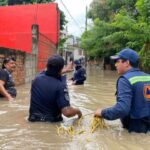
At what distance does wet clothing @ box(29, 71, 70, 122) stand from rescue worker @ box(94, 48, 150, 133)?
0.75m

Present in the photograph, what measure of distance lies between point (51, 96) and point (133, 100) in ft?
4.66

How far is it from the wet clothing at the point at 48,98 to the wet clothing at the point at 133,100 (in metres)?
0.93

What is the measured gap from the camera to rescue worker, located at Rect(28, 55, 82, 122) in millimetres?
6258

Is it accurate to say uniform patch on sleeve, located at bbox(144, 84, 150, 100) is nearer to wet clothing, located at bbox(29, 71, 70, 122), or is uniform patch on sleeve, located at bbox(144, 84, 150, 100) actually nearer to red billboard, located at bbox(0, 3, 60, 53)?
wet clothing, located at bbox(29, 71, 70, 122)

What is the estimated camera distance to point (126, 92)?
542cm

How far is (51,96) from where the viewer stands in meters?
6.37

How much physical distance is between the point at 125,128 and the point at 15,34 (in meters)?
16.1

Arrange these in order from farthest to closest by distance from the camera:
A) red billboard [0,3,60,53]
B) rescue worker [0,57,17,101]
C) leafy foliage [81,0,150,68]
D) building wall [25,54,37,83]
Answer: leafy foliage [81,0,150,68] → red billboard [0,3,60,53] → building wall [25,54,37,83] → rescue worker [0,57,17,101]

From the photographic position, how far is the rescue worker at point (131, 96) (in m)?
5.39

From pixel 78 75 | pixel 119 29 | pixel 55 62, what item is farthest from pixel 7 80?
pixel 119 29

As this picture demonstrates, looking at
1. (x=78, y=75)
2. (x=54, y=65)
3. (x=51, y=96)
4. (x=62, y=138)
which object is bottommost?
(x=62, y=138)

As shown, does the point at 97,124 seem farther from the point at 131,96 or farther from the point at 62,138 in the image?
the point at 131,96

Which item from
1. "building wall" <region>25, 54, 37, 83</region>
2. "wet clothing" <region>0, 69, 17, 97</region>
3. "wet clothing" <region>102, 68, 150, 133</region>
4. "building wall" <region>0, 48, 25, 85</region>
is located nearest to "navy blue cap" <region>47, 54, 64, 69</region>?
"wet clothing" <region>102, 68, 150, 133</region>

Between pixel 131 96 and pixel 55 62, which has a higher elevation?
pixel 55 62
